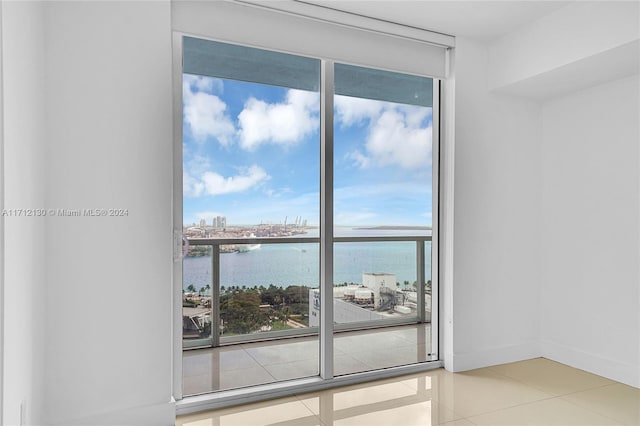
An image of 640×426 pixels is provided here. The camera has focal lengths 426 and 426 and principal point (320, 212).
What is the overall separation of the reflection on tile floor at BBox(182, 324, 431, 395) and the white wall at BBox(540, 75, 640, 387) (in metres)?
1.15

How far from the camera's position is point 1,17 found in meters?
1.53

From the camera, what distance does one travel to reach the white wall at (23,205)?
5.30 feet

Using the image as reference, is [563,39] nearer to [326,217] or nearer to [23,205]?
[326,217]

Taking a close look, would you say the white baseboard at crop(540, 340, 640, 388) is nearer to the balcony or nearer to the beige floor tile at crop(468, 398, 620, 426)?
the beige floor tile at crop(468, 398, 620, 426)

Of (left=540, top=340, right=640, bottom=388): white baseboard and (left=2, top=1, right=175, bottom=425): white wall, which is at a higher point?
(left=2, top=1, right=175, bottom=425): white wall

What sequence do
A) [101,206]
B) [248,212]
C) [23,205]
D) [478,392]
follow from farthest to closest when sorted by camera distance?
[478,392] < [248,212] < [101,206] < [23,205]

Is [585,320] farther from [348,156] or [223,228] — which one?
[223,228]

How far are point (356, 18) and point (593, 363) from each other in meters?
3.09

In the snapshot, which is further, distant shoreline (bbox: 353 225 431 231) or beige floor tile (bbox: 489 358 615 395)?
distant shoreline (bbox: 353 225 431 231)

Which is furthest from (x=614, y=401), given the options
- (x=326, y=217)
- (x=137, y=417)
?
(x=137, y=417)

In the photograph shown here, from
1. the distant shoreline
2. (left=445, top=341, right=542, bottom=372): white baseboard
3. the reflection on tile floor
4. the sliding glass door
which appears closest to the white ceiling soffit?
the sliding glass door

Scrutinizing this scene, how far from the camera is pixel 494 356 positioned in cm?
343

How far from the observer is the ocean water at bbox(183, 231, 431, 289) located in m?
2.71

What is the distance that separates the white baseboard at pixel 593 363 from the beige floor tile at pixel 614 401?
0.07m
